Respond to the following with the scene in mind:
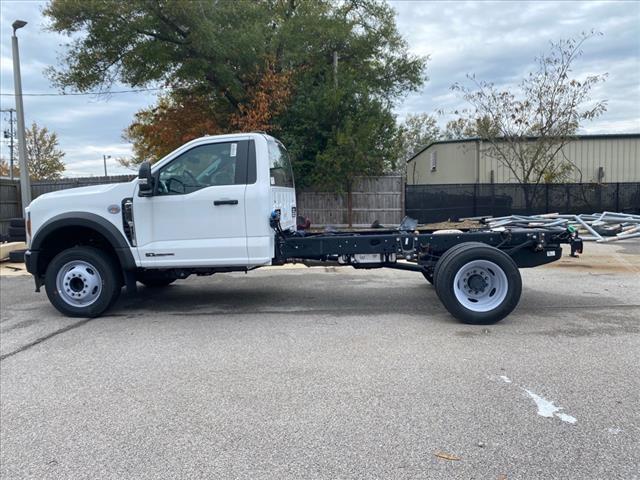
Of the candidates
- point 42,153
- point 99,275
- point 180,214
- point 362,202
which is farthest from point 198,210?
point 42,153

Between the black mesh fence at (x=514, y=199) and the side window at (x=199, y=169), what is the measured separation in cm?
1419

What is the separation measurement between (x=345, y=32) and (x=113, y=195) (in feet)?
52.3

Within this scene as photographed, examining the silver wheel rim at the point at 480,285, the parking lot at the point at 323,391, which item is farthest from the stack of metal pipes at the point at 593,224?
the silver wheel rim at the point at 480,285

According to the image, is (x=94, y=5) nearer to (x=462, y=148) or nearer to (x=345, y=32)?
(x=345, y=32)

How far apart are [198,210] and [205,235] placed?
328 millimetres

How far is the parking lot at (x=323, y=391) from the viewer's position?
346 cm

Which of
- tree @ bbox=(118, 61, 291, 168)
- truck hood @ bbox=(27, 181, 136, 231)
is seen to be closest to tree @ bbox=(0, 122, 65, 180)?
tree @ bbox=(118, 61, 291, 168)

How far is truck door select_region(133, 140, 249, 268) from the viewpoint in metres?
7.00

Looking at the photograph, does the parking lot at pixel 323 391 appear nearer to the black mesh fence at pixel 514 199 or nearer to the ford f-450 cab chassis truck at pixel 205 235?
the ford f-450 cab chassis truck at pixel 205 235

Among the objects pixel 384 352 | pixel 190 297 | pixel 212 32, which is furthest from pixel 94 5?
pixel 384 352

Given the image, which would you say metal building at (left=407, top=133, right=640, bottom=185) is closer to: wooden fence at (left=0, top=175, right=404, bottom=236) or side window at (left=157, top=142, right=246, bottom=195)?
wooden fence at (left=0, top=175, right=404, bottom=236)

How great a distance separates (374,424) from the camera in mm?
3922

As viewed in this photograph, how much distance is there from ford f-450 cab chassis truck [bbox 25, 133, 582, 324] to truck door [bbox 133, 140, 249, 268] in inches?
0.5

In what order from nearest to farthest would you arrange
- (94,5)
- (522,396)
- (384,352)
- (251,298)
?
(522,396) < (384,352) < (251,298) < (94,5)
